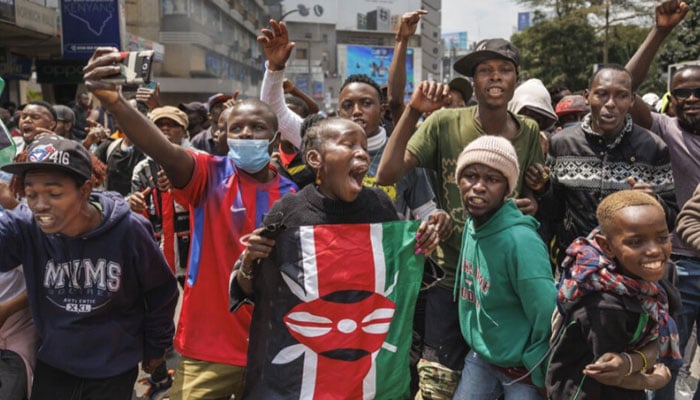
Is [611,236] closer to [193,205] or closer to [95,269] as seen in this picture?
[193,205]

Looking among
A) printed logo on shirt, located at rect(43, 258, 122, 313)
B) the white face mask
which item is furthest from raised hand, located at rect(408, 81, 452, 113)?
printed logo on shirt, located at rect(43, 258, 122, 313)

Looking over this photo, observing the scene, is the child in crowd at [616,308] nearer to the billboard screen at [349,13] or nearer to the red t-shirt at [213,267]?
the red t-shirt at [213,267]

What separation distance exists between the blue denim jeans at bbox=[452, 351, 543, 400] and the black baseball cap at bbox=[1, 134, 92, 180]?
6.41 ft

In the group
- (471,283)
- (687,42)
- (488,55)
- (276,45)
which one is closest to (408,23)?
(488,55)

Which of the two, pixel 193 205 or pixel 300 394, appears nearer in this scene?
pixel 300 394

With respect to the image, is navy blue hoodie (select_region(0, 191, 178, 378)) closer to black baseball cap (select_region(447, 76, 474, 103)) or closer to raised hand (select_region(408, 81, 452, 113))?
raised hand (select_region(408, 81, 452, 113))

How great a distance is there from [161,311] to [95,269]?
406mm

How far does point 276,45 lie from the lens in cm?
360

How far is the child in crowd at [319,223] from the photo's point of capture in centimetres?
262

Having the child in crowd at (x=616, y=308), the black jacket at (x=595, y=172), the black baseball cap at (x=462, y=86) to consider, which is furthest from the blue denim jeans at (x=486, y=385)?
the black baseball cap at (x=462, y=86)

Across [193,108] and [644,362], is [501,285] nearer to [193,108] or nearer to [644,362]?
[644,362]

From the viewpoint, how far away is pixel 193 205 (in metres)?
3.07

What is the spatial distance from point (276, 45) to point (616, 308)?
2.28 metres

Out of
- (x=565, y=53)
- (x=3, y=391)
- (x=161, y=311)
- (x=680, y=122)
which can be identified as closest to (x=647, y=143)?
(x=680, y=122)
